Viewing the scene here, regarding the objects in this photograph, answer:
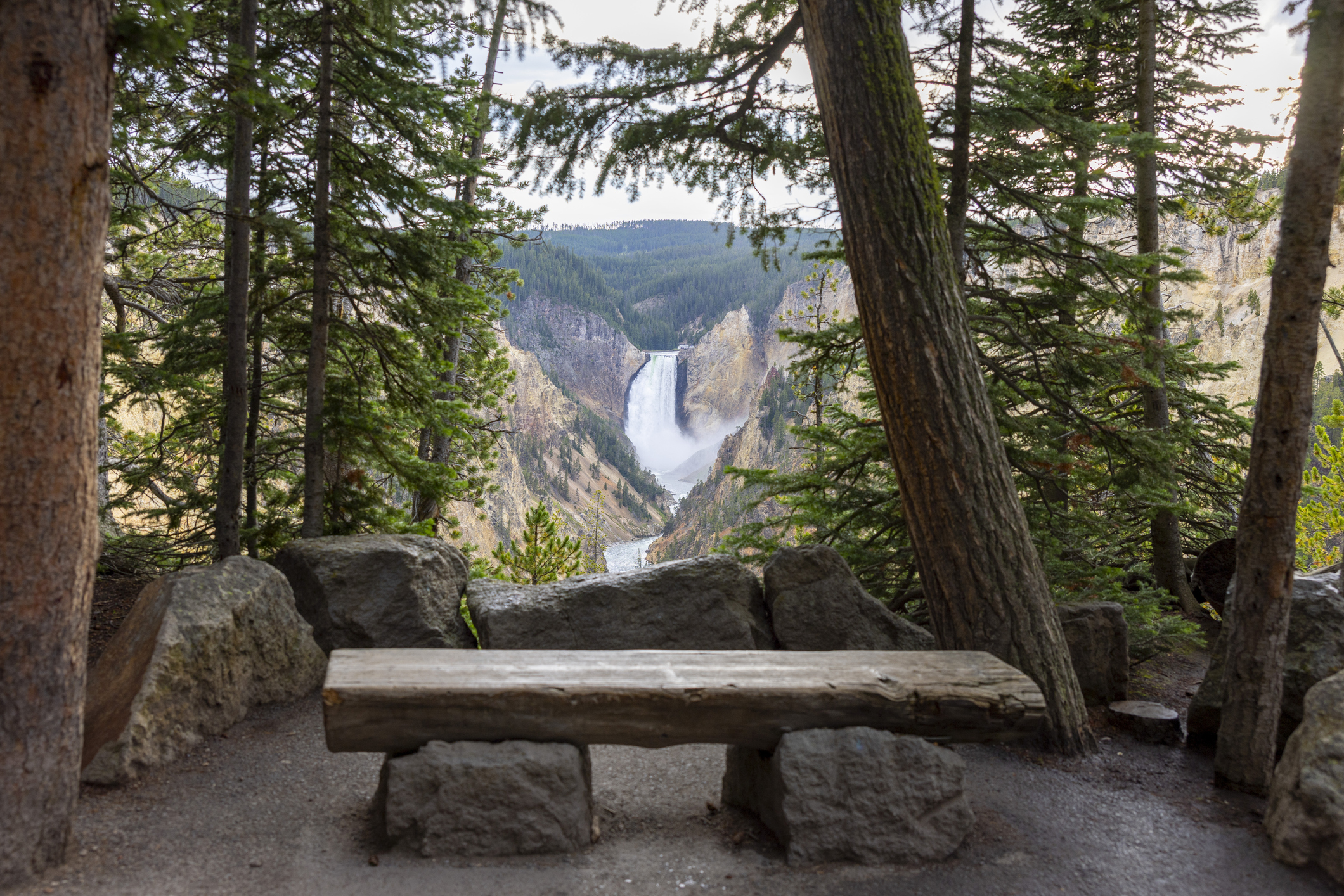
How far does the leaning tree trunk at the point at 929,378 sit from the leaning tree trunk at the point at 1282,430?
740 mm

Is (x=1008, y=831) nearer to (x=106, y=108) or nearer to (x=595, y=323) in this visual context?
(x=106, y=108)

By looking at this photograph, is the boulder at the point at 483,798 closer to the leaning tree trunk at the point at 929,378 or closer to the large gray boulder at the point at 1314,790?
the leaning tree trunk at the point at 929,378

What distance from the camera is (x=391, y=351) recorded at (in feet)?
21.2

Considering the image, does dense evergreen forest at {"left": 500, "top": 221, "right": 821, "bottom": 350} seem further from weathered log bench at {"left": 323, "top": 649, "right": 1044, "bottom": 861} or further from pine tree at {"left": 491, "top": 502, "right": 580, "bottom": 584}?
weathered log bench at {"left": 323, "top": 649, "right": 1044, "bottom": 861}

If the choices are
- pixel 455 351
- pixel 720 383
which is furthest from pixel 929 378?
pixel 720 383

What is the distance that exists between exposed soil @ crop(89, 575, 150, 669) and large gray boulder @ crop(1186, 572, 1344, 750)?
6589 millimetres

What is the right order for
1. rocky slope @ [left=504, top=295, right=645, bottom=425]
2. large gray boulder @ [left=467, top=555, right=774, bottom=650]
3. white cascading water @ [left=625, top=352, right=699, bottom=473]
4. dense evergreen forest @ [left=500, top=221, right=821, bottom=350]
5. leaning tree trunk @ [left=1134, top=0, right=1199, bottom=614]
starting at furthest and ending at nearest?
rocky slope @ [left=504, top=295, right=645, bottom=425], dense evergreen forest @ [left=500, top=221, right=821, bottom=350], white cascading water @ [left=625, top=352, right=699, bottom=473], leaning tree trunk @ [left=1134, top=0, right=1199, bottom=614], large gray boulder @ [left=467, top=555, right=774, bottom=650]

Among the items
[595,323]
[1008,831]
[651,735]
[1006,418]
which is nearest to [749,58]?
[1006,418]

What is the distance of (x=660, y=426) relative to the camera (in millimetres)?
97438

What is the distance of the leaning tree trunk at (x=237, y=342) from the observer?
19.1ft

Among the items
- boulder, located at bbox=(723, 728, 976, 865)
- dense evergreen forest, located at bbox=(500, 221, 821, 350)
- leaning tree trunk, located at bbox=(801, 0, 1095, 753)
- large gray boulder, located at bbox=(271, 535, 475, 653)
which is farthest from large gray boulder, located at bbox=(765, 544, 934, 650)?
dense evergreen forest, located at bbox=(500, 221, 821, 350)

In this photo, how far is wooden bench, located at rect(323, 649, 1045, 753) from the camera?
290 cm

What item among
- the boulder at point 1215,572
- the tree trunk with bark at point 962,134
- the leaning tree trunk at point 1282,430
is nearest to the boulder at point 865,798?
the leaning tree trunk at point 1282,430

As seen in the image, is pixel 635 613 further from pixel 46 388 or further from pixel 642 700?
pixel 46 388
